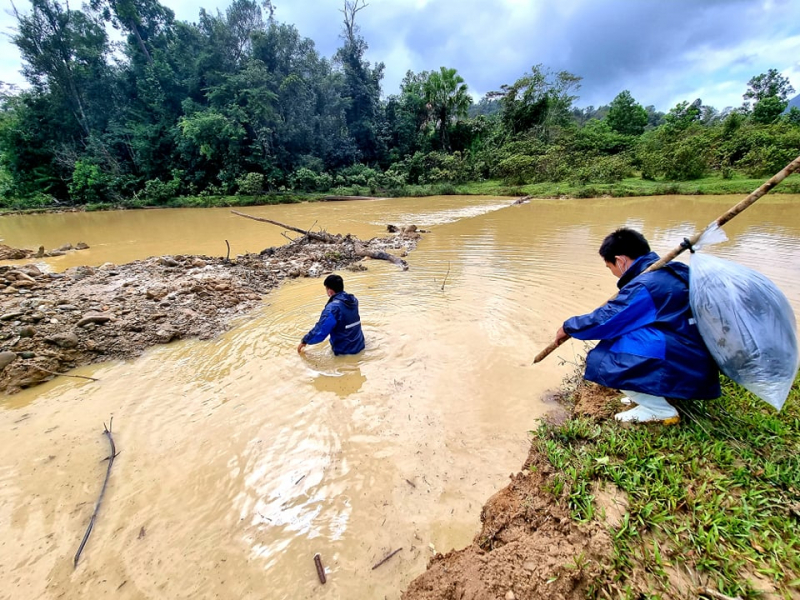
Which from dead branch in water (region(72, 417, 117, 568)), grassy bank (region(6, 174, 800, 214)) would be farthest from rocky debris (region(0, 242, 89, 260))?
grassy bank (region(6, 174, 800, 214))

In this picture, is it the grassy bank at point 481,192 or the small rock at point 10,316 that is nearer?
the small rock at point 10,316

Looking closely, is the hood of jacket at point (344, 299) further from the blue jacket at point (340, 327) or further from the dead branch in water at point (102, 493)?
the dead branch in water at point (102, 493)

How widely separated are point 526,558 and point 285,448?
2.08m

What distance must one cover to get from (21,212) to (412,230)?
28.5 m

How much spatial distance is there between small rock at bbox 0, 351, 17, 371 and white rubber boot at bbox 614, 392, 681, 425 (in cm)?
631

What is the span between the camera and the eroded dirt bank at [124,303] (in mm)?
4227

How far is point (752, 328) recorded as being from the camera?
1806mm

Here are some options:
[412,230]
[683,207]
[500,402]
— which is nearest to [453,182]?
[683,207]

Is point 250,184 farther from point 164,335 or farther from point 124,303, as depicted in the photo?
point 164,335

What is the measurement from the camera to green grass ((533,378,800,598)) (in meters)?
1.43

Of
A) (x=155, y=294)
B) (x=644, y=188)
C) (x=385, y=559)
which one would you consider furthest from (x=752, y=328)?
(x=644, y=188)

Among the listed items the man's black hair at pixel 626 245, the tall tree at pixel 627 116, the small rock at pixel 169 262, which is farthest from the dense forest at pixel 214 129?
the man's black hair at pixel 626 245

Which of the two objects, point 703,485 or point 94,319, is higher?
point 703,485

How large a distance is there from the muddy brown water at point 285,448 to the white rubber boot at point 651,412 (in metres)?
0.85
